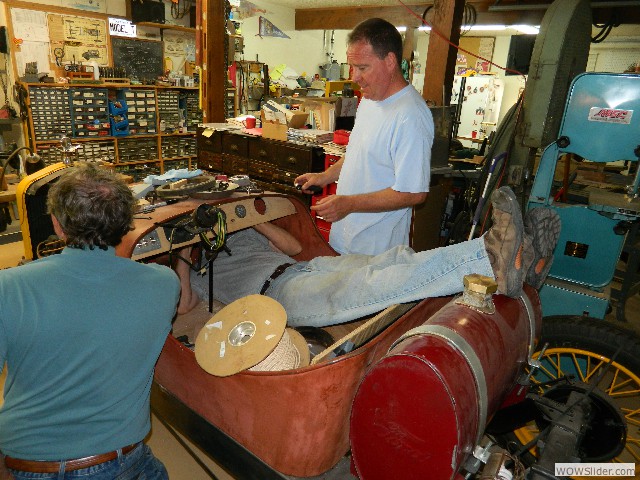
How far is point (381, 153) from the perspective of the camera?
234 cm

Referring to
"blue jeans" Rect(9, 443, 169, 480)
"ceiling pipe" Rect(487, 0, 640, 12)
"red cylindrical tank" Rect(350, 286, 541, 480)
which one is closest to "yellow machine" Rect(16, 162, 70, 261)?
"blue jeans" Rect(9, 443, 169, 480)

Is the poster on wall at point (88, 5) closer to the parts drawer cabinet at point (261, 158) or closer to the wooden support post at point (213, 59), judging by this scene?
the wooden support post at point (213, 59)

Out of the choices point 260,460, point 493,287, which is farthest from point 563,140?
point 260,460

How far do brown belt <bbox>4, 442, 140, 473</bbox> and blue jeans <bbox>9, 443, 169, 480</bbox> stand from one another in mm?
10

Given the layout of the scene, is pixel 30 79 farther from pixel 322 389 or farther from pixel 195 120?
pixel 322 389

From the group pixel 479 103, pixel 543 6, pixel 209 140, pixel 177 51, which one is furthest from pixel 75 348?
pixel 479 103

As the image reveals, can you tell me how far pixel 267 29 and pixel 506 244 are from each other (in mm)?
8266

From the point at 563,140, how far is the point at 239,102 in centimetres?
606

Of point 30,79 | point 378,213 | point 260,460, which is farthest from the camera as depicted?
point 30,79

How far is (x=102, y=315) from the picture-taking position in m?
1.24

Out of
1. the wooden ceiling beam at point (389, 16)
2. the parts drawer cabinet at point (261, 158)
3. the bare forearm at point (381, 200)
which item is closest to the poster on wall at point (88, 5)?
the parts drawer cabinet at point (261, 158)

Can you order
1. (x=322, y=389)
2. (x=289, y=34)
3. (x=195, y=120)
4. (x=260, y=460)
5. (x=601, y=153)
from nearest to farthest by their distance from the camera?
(x=322, y=389) < (x=260, y=460) < (x=601, y=153) < (x=195, y=120) < (x=289, y=34)

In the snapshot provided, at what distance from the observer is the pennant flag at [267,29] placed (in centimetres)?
836

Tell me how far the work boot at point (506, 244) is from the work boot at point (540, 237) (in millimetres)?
158
